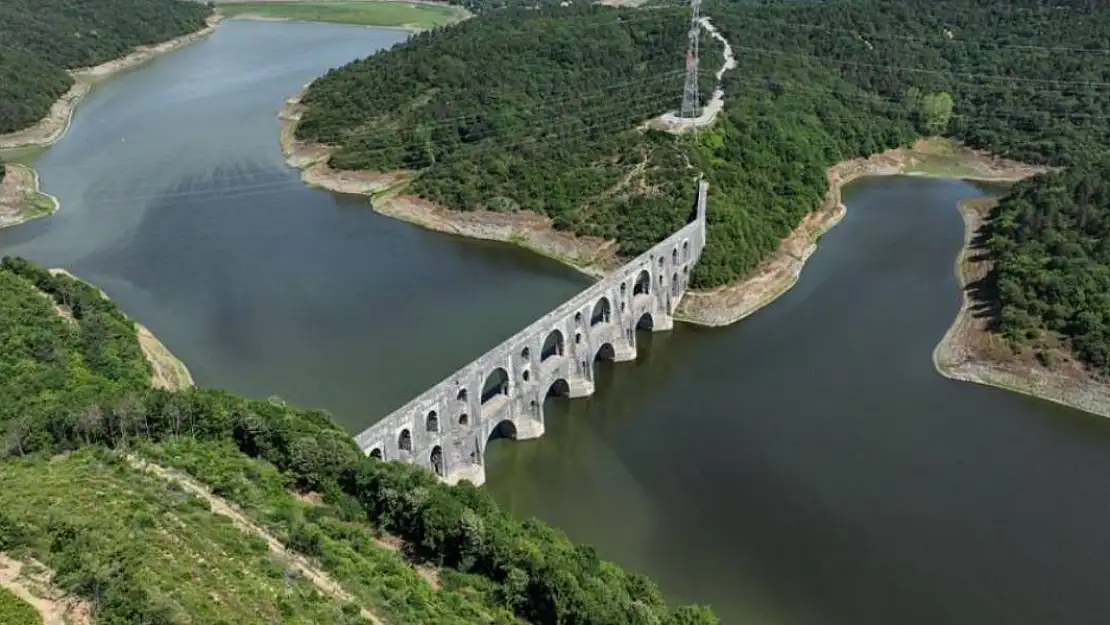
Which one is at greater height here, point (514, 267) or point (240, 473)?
point (240, 473)

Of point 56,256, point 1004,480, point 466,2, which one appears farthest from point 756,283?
point 466,2

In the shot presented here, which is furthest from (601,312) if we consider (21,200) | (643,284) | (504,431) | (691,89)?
(21,200)

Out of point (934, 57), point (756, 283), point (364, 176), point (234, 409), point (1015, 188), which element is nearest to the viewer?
point (234, 409)

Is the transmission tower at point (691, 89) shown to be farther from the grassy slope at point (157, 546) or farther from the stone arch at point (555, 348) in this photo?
the grassy slope at point (157, 546)

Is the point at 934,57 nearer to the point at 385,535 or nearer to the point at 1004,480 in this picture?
the point at 1004,480

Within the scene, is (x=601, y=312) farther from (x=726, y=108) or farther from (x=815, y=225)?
(x=726, y=108)

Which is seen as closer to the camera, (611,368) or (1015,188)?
(611,368)

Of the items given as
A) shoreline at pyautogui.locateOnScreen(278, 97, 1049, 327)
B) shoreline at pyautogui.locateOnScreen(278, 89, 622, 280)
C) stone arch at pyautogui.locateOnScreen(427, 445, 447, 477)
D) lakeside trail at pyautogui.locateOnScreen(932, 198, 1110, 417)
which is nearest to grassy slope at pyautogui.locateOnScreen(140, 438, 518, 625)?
stone arch at pyautogui.locateOnScreen(427, 445, 447, 477)
